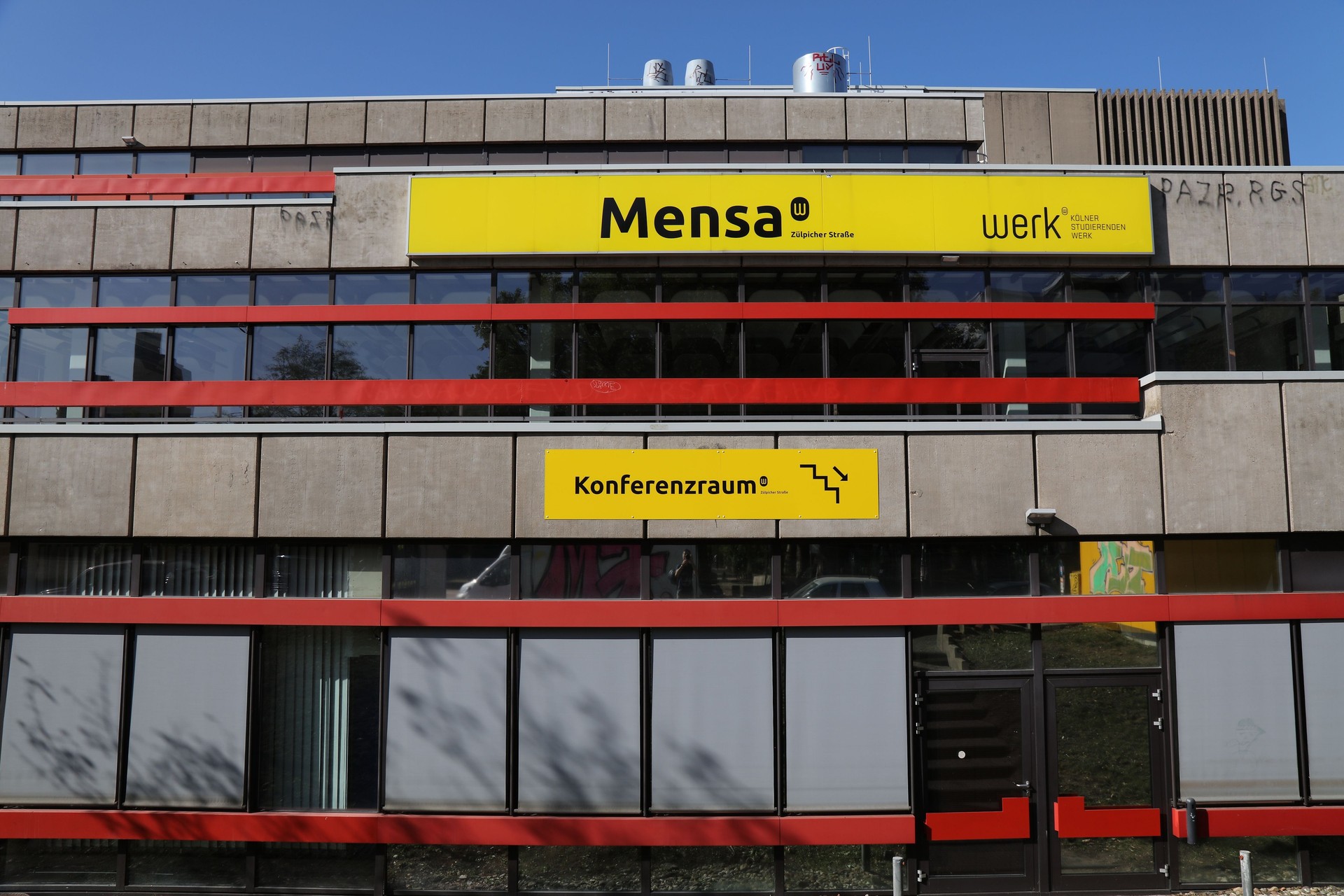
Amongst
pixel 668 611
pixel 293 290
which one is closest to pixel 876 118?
pixel 668 611

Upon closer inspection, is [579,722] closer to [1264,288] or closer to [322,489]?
[322,489]

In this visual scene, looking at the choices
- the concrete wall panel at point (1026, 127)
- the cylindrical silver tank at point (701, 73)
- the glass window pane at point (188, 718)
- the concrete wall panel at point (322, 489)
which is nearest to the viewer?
the glass window pane at point (188, 718)

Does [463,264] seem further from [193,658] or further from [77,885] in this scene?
[77,885]

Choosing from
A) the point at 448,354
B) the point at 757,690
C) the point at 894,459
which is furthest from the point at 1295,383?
the point at 448,354

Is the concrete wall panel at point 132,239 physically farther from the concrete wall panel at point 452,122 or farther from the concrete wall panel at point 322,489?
the concrete wall panel at point 452,122

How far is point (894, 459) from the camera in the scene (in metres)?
10.2

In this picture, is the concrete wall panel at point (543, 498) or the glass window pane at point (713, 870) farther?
the concrete wall panel at point (543, 498)

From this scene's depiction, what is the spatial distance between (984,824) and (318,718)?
898cm

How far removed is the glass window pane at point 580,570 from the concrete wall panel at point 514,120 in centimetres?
1048

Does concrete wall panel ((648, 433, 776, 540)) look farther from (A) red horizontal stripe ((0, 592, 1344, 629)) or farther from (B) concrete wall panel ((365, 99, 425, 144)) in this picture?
(B) concrete wall panel ((365, 99, 425, 144))

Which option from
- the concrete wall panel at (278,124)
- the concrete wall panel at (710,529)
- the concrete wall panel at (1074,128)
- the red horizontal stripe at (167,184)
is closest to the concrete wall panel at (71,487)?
the red horizontal stripe at (167,184)

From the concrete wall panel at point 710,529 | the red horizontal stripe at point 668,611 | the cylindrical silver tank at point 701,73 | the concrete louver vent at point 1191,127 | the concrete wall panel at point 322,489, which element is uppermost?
the cylindrical silver tank at point 701,73

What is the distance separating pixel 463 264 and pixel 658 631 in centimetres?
619

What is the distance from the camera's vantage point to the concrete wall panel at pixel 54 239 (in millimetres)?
11641
